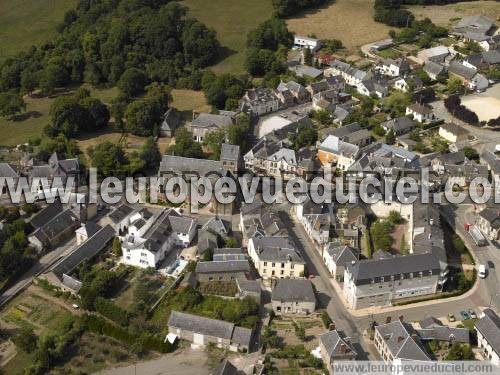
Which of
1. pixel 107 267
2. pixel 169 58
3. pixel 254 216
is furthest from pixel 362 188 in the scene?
pixel 169 58

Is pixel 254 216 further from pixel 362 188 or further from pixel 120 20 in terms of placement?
pixel 120 20

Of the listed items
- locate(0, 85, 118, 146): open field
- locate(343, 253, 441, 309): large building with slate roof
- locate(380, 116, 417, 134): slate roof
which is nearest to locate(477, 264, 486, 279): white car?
locate(343, 253, 441, 309): large building with slate roof

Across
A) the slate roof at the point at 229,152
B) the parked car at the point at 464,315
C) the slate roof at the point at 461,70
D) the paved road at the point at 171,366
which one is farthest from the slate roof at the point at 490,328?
the slate roof at the point at 461,70

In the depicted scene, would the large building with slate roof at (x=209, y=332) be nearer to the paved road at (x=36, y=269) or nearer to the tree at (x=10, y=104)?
the paved road at (x=36, y=269)

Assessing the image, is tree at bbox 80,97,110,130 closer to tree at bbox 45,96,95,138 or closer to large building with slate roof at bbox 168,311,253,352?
tree at bbox 45,96,95,138

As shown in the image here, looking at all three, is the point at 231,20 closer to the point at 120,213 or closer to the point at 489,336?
the point at 120,213

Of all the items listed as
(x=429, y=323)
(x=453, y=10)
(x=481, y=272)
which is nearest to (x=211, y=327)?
(x=429, y=323)
